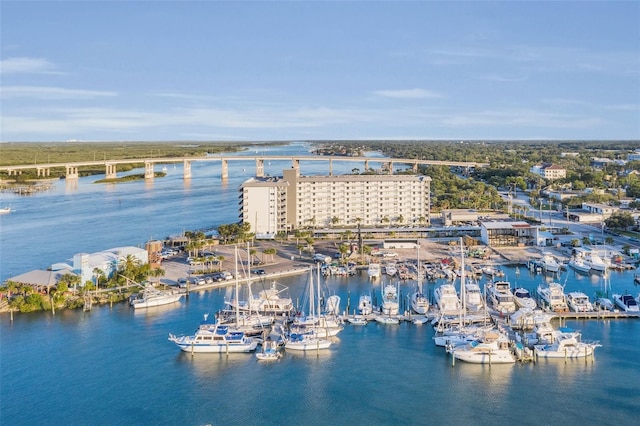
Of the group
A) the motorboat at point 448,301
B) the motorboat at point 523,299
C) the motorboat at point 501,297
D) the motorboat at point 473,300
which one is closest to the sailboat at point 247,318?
the motorboat at point 448,301

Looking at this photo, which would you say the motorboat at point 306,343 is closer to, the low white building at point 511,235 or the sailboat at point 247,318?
the sailboat at point 247,318

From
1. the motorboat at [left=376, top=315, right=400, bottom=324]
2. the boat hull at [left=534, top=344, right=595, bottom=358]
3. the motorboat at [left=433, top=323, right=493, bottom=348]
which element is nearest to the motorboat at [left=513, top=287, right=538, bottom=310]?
the motorboat at [left=433, top=323, right=493, bottom=348]

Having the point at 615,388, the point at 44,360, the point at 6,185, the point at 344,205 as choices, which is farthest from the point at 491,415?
the point at 6,185

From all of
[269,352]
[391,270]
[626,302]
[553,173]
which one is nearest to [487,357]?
[269,352]

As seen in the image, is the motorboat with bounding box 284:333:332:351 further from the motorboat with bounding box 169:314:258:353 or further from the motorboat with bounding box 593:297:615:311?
the motorboat with bounding box 593:297:615:311

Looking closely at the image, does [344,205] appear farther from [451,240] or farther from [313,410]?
[313,410]

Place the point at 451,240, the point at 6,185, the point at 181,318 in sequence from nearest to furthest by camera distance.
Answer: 1. the point at 181,318
2. the point at 451,240
3. the point at 6,185

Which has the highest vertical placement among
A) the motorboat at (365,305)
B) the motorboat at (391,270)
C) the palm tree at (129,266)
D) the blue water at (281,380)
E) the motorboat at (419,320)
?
the palm tree at (129,266)
